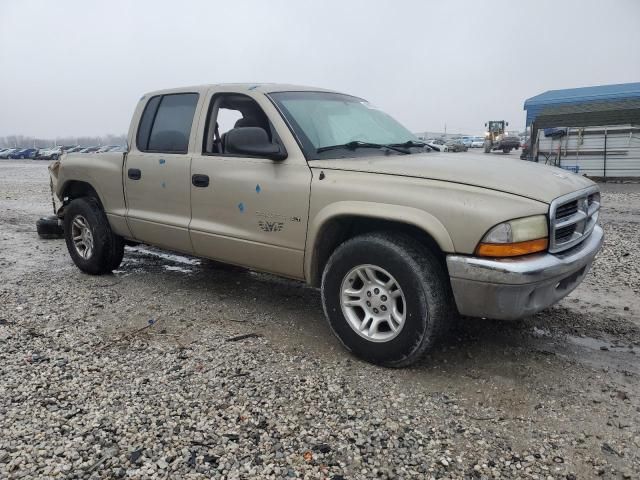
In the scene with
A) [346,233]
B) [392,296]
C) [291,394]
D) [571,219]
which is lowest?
[291,394]

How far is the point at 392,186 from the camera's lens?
3.11 m

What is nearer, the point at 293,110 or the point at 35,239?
the point at 293,110

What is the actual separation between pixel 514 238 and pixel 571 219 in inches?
22.6

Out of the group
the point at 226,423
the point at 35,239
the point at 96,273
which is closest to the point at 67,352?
the point at 226,423

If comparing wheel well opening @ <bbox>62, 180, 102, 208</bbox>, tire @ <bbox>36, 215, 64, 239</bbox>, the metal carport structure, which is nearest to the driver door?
wheel well opening @ <bbox>62, 180, 102, 208</bbox>

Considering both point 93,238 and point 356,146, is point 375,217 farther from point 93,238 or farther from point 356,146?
point 93,238

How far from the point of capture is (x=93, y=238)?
5.21m

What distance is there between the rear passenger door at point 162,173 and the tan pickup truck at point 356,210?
0.05ft

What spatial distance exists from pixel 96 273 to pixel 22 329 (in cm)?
152

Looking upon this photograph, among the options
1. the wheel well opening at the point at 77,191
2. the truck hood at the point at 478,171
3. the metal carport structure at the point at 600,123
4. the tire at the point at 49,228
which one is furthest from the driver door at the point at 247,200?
the metal carport structure at the point at 600,123

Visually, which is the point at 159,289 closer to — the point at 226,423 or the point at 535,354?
the point at 226,423

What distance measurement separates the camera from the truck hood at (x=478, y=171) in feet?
9.50

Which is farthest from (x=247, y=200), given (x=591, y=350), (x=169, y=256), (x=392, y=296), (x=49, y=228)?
(x=49, y=228)

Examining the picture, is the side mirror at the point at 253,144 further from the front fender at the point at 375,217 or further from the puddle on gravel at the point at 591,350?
the puddle on gravel at the point at 591,350
